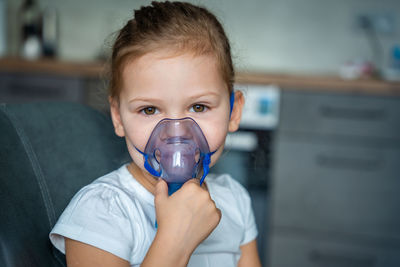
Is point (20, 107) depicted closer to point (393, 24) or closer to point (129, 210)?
point (129, 210)

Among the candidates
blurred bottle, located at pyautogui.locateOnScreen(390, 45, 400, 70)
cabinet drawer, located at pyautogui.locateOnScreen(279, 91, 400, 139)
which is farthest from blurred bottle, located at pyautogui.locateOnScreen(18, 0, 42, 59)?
blurred bottle, located at pyautogui.locateOnScreen(390, 45, 400, 70)

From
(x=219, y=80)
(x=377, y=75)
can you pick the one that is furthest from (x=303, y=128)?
(x=219, y=80)

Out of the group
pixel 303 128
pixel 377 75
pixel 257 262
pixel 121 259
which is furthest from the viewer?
pixel 377 75

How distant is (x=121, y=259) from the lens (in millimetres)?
751

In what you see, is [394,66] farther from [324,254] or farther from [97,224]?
[97,224]

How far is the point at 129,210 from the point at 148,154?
11 cm

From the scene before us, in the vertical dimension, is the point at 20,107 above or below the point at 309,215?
above

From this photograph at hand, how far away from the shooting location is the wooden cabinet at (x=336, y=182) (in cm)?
208

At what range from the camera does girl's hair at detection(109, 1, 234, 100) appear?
0.81m

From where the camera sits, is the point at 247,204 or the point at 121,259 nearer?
the point at 121,259

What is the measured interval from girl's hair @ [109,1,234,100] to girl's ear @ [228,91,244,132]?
90mm

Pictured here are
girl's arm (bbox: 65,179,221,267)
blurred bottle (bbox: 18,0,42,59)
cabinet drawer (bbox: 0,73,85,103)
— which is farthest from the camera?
blurred bottle (bbox: 18,0,42,59)

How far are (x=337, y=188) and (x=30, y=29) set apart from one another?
6.66 ft

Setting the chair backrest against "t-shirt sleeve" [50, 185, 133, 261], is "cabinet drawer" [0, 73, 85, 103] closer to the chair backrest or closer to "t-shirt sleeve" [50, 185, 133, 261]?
the chair backrest
